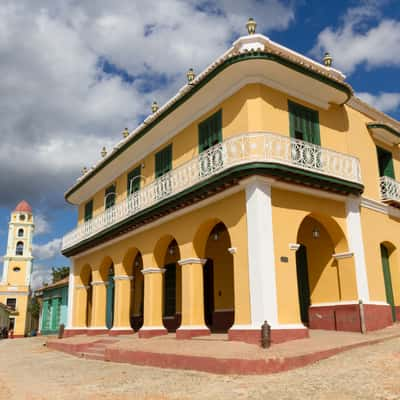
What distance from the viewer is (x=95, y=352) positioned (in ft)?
43.9

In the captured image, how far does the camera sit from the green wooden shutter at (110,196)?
19141 millimetres

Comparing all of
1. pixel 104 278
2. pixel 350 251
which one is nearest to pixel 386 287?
pixel 350 251

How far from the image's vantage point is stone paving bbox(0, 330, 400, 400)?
6.32 meters

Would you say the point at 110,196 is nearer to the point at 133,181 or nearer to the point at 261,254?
the point at 133,181

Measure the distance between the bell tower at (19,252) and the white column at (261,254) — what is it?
49.3 m

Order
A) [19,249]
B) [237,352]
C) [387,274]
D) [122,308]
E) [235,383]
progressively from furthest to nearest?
1. [19,249]
2. [122,308]
3. [387,274]
4. [237,352]
5. [235,383]

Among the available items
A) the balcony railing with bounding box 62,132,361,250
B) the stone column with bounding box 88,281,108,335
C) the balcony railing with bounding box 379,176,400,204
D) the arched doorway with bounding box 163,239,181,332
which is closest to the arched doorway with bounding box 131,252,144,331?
the stone column with bounding box 88,281,108,335

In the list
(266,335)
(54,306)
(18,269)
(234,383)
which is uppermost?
(18,269)

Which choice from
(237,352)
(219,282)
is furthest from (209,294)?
(237,352)

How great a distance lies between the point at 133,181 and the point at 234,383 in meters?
11.1

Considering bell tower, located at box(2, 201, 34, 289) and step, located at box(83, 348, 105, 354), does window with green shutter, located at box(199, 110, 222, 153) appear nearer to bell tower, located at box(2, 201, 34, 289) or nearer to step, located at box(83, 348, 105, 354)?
step, located at box(83, 348, 105, 354)

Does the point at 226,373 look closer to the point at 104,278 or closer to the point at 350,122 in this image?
the point at 350,122

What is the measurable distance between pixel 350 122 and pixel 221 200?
5.11 m

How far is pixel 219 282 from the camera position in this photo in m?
15.1
